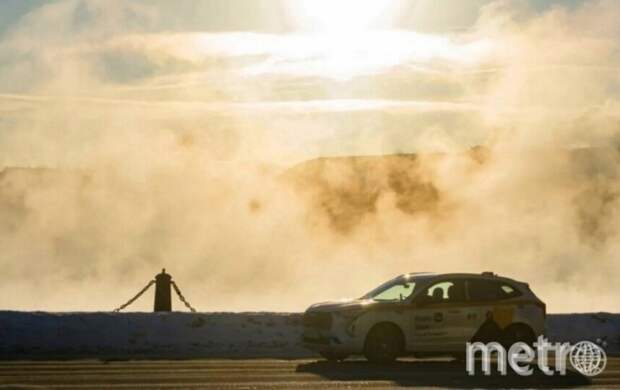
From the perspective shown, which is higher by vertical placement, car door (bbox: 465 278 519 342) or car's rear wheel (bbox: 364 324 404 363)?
car door (bbox: 465 278 519 342)

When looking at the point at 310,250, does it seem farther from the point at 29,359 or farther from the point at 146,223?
the point at 29,359

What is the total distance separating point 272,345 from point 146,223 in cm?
6163

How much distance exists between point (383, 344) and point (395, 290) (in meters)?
1.41

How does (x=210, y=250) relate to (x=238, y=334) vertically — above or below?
above

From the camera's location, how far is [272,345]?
31.2m

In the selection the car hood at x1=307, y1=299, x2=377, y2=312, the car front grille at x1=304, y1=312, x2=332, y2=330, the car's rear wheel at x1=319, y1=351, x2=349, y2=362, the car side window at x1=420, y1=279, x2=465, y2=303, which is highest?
the car side window at x1=420, y1=279, x2=465, y2=303

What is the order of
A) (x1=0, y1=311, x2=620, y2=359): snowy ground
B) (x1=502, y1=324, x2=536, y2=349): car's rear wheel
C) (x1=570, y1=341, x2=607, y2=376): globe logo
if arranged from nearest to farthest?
(x1=570, y1=341, x2=607, y2=376): globe logo < (x1=502, y1=324, x2=536, y2=349): car's rear wheel < (x1=0, y1=311, x2=620, y2=359): snowy ground

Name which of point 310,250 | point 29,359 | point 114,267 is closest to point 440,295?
point 29,359

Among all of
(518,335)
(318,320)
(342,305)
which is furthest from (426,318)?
(318,320)

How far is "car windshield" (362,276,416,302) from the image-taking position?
93.8 feet

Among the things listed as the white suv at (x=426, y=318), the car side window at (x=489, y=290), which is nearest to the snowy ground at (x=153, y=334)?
the white suv at (x=426, y=318)

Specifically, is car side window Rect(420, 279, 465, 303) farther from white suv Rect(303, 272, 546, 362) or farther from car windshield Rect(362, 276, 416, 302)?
car windshield Rect(362, 276, 416, 302)

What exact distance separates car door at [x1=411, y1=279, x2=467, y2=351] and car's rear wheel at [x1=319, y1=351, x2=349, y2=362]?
4.04ft

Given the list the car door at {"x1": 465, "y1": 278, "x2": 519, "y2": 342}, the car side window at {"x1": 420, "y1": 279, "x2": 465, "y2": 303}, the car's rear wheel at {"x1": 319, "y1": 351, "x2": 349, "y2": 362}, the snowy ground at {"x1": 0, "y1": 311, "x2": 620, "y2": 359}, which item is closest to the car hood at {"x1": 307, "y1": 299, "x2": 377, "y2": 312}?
the car's rear wheel at {"x1": 319, "y1": 351, "x2": 349, "y2": 362}
